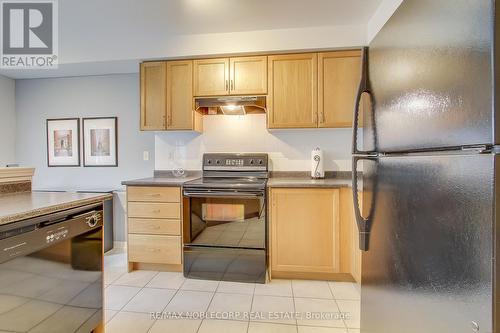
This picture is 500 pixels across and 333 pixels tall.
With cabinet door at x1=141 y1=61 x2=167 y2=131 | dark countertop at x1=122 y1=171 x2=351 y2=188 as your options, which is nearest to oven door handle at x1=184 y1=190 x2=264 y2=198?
dark countertop at x1=122 y1=171 x2=351 y2=188

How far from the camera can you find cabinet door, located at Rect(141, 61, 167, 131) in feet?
8.71

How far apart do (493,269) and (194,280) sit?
2.26 metres

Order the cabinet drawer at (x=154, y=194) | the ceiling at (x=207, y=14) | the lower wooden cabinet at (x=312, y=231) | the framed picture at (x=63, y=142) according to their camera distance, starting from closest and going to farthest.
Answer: the ceiling at (x=207, y=14), the lower wooden cabinet at (x=312, y=231), the cabinet drawer at (x=154, y=194), the framed picture at (x=63, y=142)

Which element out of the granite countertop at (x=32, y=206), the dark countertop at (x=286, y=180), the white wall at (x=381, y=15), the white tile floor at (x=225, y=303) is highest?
the white wall at (x=381, y=15)

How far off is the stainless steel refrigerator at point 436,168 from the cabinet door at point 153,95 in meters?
2.23

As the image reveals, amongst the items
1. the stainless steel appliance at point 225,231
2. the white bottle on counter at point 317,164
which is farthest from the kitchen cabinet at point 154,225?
the white bottle on counter at point 317,164

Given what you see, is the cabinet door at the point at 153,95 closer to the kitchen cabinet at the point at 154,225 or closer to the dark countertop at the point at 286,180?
the dark countertop at the point at 286,180

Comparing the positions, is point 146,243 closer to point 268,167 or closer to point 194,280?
point 194,280

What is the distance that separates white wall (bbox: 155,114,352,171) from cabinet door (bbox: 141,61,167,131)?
12.0 inches

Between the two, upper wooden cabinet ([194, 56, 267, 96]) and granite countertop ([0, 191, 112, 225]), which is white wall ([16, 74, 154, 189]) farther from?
granite countertop ([0, 191, 112, 225])

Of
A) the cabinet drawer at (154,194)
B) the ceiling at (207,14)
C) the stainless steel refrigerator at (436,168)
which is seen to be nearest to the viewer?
the stainless steel refrigerator at (436,168)

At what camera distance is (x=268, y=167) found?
2.79 metres

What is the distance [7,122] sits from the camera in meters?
3.33

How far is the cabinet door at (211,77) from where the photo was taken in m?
2.57
